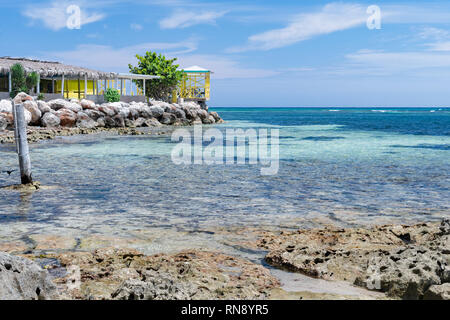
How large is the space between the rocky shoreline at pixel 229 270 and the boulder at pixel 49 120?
886 inches

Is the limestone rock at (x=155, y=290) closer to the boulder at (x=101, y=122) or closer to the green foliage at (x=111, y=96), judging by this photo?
the boulder at (x=101, y=122)

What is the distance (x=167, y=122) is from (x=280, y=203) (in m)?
29.8

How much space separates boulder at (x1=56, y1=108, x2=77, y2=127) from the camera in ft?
92.9

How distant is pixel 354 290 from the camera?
4230mm

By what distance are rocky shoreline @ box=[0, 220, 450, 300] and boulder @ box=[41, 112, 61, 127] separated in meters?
22.5

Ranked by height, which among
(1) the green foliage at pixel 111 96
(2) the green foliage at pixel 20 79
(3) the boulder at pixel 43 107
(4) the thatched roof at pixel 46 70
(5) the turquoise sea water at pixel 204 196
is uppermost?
(4) the thatched roof at pixel 46 70

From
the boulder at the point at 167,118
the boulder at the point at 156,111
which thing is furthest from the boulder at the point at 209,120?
the boulder at the point at 156,111

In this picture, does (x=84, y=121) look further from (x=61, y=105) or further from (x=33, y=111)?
(x=33, y=111)

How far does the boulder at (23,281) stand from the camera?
10.3ft

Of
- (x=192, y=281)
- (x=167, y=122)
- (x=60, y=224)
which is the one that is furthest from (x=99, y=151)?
(x=167, y=122)

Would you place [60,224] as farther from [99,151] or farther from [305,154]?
[305,154]

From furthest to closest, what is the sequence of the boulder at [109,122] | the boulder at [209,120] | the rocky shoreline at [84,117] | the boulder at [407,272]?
the boulder at [209,120]
the boulder at [109,122]
the rocky shoreline at [84,117]
the boulder at [407,272]

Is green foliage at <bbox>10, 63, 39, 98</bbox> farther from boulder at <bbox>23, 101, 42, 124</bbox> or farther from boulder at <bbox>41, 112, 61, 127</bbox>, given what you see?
boulder at <bbox>41, 112, 61, 127</bbox>

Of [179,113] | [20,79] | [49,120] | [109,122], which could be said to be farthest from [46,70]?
[179,113]
